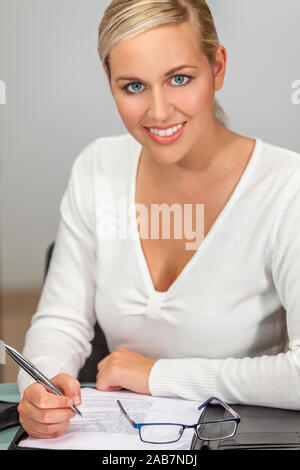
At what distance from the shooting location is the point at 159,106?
79 centimetres

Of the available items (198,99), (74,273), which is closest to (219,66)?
(198,99)

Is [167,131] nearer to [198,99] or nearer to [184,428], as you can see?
[198,99]

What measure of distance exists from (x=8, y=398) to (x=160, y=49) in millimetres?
481

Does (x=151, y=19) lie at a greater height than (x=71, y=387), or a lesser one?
greater

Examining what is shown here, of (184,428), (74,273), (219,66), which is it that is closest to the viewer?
(184,428)

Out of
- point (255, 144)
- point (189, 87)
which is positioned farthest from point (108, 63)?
point (255, 144)

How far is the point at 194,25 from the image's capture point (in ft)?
2.59

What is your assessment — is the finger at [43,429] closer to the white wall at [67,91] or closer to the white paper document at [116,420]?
the white paper document at [116,420]

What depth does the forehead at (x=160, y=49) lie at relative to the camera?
0.77 metres

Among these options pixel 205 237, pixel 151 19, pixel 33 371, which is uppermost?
pixel 151 19

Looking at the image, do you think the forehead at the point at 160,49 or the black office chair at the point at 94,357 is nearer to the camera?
the forehead at the point at 160,49
